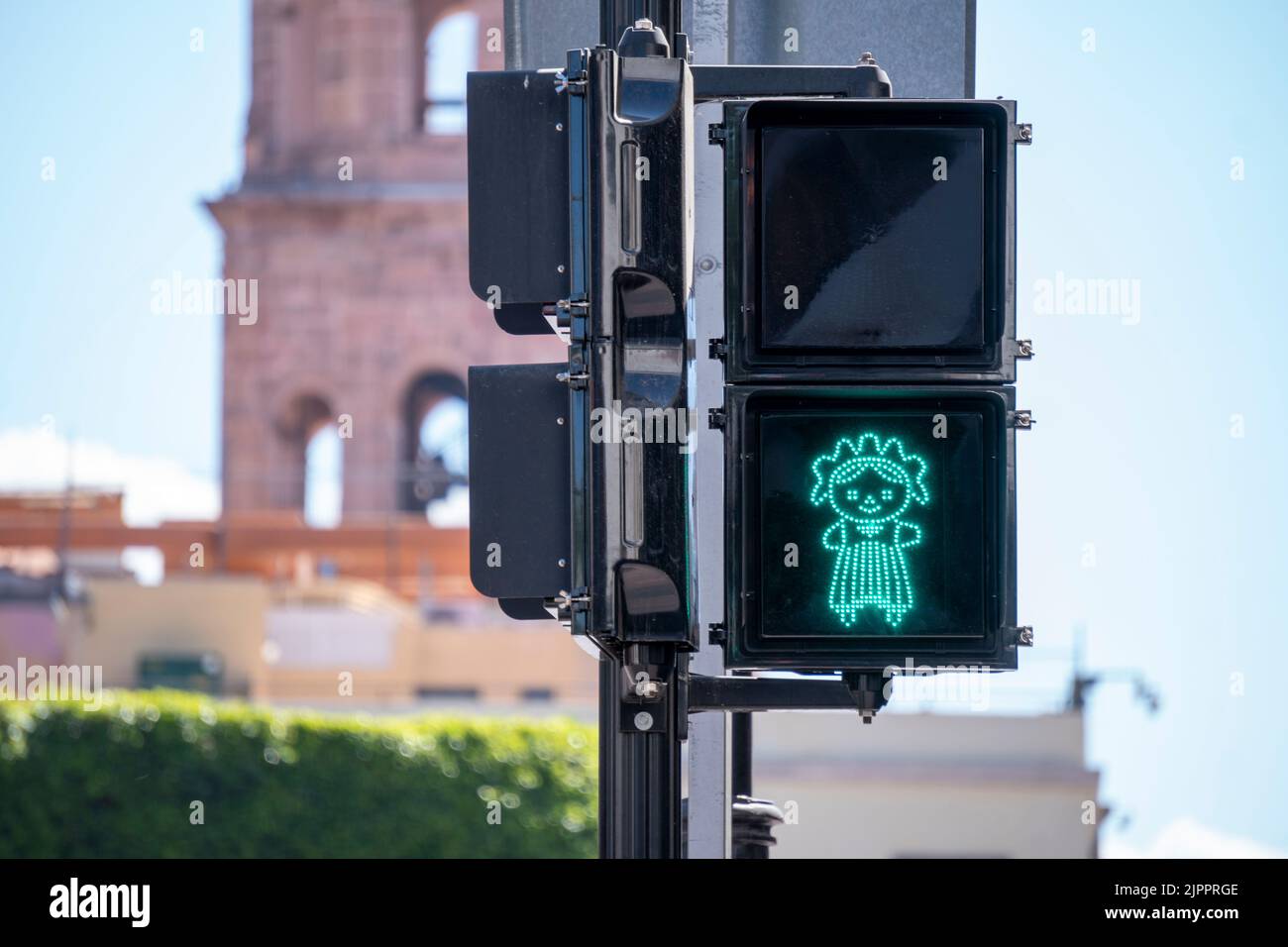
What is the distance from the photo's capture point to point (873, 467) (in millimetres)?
4316

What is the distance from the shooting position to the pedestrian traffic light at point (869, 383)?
14.2ft

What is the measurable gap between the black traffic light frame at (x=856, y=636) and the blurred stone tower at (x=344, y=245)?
43.0 m

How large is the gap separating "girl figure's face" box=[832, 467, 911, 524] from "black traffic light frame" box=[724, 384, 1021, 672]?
14cm

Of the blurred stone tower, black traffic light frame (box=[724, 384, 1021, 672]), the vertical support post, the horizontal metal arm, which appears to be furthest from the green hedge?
black traffic light frame (box=[724, 384, 1021, 672])

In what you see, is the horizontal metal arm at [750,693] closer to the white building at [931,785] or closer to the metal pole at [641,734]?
the metal pole at [641,734]

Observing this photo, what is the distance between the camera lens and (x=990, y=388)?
14.4 feet

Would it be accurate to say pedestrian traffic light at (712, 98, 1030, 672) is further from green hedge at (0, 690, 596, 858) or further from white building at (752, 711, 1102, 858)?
white building at (752, 711, 1102, 858)

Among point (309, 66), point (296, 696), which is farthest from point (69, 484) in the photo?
point (309, 66)

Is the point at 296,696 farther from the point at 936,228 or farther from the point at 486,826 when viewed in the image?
the point at 936,228

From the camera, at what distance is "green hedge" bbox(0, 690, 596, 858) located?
2964cm

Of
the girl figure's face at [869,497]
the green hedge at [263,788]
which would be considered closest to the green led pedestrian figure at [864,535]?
the girl figure's face at [869,497]

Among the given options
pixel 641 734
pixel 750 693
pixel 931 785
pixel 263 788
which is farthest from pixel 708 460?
pixel 931 785

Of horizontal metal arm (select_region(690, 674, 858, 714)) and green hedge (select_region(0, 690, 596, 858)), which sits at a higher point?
horizontal metal arm (select_region(690, 674, 858, 714))
